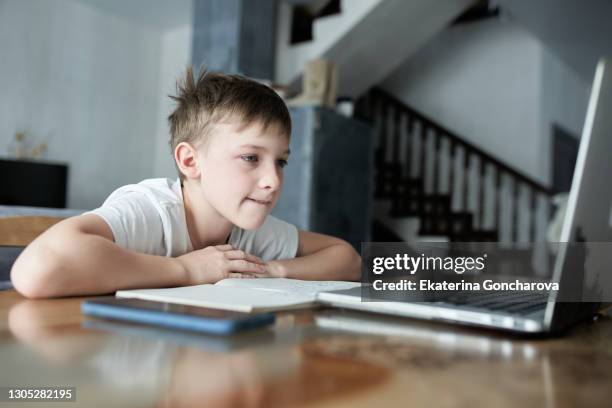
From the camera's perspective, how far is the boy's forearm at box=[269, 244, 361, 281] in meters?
0.97

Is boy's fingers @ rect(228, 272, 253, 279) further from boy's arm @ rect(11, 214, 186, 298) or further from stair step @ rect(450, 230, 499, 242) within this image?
stair step @ rect(450, 230, 499, 242)

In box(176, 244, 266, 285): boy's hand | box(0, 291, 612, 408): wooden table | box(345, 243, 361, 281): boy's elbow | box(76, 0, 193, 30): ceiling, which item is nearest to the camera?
box(0, 291, 612, 408): wooden table

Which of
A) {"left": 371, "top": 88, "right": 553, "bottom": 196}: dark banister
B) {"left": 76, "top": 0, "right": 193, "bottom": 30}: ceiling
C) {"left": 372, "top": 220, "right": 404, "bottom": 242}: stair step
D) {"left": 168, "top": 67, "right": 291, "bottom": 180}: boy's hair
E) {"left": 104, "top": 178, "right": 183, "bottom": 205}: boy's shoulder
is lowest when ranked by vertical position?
{"left": 372, "top": 220, "right": 404, "bottom": 242}: stair step

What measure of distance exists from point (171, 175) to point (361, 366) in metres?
5.01

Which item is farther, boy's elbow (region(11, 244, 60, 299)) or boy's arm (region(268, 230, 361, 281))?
boy's arm (region(268, 230, 361, 281))

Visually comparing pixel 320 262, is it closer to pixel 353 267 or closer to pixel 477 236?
pixel 353 267

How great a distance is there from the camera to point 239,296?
24.1 inches

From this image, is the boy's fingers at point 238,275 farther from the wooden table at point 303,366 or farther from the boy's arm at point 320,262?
the wooden table at point 303,366

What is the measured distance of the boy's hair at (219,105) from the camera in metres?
1.00

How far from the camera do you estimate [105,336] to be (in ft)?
1.41

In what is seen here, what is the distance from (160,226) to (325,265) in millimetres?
316

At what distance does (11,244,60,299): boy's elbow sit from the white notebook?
0.08 metres

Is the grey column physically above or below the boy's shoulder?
above

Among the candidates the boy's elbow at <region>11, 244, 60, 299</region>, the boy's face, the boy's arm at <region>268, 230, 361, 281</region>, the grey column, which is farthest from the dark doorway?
the boy's elbow at <region>11, 244, 60, 299</region>
